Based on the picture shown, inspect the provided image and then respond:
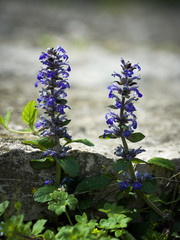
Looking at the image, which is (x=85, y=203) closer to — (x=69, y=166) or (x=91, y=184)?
(x=91, y=184)

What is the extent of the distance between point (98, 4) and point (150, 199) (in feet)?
42.5

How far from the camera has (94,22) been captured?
37.5 feet

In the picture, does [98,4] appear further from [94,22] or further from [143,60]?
[143,60]

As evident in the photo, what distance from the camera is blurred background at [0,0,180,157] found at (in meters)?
4.62

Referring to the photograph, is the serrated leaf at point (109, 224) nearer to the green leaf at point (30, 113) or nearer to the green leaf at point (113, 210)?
the green leaf at point (113, 210)

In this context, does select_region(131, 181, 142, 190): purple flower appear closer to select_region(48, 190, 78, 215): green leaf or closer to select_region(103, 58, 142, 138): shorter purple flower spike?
select_region(103, 58, 142, 138): shorter purple flower spike

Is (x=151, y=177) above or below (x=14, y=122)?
below

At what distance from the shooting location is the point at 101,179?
295cm

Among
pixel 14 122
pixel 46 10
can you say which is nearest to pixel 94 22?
pixel 46 10

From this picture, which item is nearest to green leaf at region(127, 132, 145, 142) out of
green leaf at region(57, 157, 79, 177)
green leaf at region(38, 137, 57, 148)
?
green leaf at region(57, 157, 79, 177)

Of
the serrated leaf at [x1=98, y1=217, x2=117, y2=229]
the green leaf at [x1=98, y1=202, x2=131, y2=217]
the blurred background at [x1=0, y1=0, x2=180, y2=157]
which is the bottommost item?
the serrated leaf at [x1=98, y1=217, x2=117, y2=229]

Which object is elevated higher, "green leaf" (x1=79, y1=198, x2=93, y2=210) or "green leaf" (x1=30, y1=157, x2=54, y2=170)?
"green leaf" (x1=30, y1=157, x2=54, y2=170)

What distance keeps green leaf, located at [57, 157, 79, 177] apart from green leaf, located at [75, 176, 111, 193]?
202mm

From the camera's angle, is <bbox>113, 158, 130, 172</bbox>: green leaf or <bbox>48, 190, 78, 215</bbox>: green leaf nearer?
<bbox>48, 190, 78, 215</bbox>: green leaf
